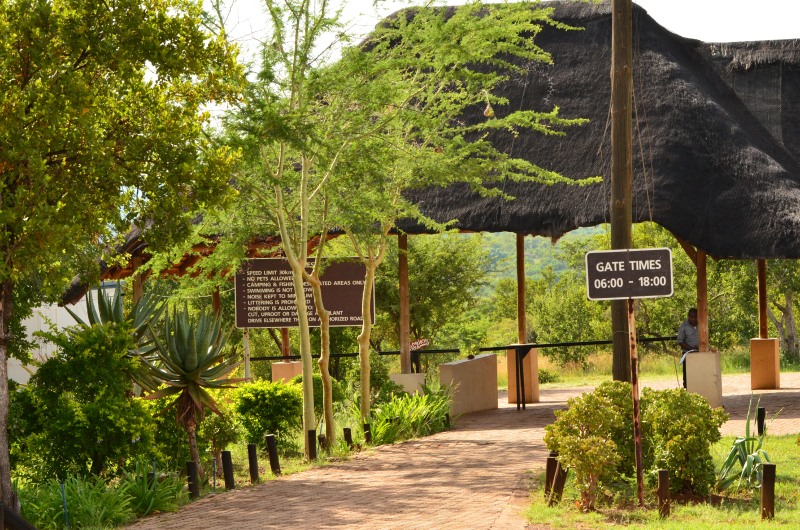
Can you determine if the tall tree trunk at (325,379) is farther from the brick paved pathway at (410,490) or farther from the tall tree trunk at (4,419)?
the tall tree trunk at (4,419)

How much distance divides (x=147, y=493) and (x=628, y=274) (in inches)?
189

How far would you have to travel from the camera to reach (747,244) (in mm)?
16094

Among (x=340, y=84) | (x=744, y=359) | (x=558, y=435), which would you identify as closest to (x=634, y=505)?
(x=558, y=435)

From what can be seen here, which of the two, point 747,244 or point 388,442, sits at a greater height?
point 747,244

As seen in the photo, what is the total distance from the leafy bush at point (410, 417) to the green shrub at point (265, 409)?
1.16 meters

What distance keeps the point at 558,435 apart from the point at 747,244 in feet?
25.2

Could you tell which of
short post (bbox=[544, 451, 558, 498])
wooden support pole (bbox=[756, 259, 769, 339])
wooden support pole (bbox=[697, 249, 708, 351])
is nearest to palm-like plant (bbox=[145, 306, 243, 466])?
short post (bbox=[544, 451, 558, 498])

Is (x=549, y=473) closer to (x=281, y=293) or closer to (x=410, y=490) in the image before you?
(x=410, y=490)

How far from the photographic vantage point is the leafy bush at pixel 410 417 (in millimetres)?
14602

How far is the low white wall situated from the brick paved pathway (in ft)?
4.99

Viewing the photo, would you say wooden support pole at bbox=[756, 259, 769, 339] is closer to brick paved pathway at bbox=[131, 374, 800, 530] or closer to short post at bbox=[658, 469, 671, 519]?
brick paved pathway at bbox=[131, 374, 800, 530]

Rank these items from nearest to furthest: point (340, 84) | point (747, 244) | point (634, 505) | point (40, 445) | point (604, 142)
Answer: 1. point (634, 505)
2. point (40, 445)
3. point (340, 84)
4. point (747, 244)
5. point (604, 142)

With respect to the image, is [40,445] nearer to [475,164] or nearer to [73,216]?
[73,216]

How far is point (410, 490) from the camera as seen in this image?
10.9 meters
